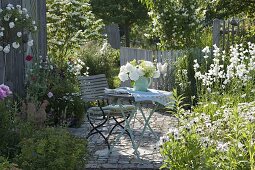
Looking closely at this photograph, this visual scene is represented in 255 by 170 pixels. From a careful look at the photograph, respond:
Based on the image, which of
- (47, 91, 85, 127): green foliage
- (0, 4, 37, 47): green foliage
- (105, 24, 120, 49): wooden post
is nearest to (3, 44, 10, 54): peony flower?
(0, 4, 37, 47): green foliage

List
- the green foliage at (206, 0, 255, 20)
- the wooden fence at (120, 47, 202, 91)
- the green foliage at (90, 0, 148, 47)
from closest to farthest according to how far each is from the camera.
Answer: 1. the wooden fence at (120, 47, 202, 91)
2. the green foliage at (206, 0, 255, 20)
3. the green foliage at (90, 0, 148, 47)

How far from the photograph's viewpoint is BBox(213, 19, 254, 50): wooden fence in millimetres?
11656

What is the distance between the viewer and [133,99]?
6895 mm

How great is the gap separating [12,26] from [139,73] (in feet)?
6.06

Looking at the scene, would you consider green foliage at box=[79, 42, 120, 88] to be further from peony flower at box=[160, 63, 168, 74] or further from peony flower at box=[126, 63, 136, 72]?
peony flower at box=[126, 63, 136, 72]

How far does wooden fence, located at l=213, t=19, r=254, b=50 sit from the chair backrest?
10.6 feet

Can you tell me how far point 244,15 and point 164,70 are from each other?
20.4 ft

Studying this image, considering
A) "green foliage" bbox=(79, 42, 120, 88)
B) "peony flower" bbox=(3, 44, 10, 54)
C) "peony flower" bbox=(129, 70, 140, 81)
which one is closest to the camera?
"peony flower" bbox=(129, 70, 140, 81)

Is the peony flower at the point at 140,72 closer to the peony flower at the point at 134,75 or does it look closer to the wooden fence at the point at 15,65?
the peony flower at the point at 134,75

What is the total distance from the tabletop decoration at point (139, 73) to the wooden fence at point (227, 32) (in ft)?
15.6

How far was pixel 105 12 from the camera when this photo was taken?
27.7 metres

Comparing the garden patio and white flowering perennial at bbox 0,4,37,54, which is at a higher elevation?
white flowering perennial at bbox 0,4,37,54

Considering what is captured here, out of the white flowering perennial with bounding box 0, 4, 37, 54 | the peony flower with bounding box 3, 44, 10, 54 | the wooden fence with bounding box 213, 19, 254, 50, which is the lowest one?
the peony flower with bounding box 3, 44, 10, 54

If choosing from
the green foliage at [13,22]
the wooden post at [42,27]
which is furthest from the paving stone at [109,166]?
the wooden post at [42,27]
